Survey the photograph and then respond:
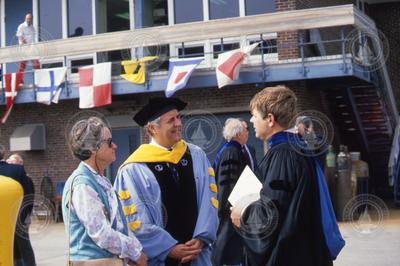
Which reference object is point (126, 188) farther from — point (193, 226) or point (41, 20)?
point (41, 20)

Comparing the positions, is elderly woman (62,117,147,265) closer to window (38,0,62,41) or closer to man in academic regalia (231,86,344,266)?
man in academic regalia (231,86,344,266)

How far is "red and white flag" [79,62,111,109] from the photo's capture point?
48.5 feet

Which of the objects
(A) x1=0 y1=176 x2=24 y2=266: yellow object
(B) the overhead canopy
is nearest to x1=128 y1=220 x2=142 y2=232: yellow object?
(A) x1=0 y1=176 x2=24 y2=266: yellow object

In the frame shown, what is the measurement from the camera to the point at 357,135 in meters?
16.9

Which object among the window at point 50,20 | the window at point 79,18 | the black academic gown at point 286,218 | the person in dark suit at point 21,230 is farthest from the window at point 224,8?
the black academic gown at point 286,218

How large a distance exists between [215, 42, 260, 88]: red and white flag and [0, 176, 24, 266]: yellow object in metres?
10.5

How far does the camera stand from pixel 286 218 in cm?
311

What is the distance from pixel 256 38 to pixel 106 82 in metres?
3.89

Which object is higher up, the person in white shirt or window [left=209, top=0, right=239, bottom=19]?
window [left=209, top=0, right=239, bottom=19]

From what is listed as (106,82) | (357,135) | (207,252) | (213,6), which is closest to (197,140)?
(106,82)

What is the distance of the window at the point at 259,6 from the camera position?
49.1ft

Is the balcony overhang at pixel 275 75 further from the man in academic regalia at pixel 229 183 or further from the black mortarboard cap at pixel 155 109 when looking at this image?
the black mortarboard cap at pixel 155 109

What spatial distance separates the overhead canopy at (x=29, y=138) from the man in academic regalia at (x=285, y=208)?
14.2 m

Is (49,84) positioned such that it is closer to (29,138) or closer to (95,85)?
(95,85)
